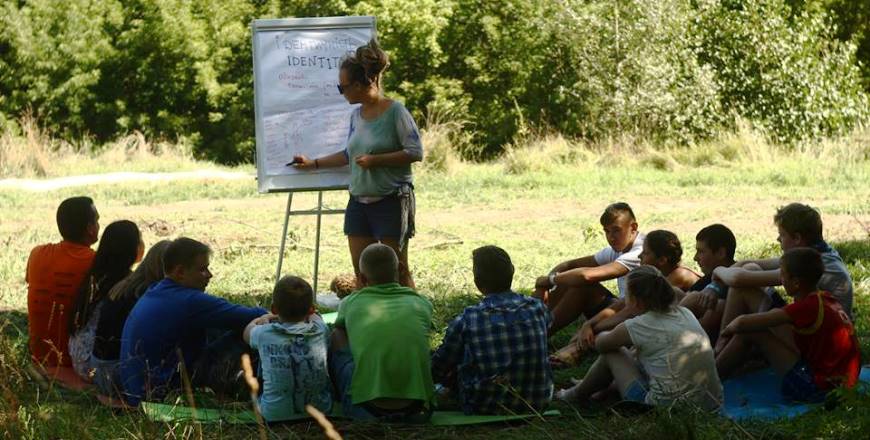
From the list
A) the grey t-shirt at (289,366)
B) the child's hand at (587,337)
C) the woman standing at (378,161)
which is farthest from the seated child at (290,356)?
the woman standing at (378,161)

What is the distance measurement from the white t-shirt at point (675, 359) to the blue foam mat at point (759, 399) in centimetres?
16

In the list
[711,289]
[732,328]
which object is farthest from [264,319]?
[711,289]

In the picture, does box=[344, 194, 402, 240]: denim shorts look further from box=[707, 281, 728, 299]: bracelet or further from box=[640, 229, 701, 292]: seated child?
box=[707, 281, 728, 299]: bracelet

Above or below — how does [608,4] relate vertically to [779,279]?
above

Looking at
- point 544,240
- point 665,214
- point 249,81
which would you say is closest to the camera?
point 544,240

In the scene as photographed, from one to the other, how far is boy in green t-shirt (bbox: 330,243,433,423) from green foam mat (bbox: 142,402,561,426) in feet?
0.43

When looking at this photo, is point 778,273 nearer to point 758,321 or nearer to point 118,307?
point 758,321

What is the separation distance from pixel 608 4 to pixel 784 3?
386 centimetres

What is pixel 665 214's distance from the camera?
515 inches

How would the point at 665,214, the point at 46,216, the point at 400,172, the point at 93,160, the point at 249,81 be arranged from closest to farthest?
the point at 400,172
the point at 665,214
the point at 46,216
the point at 93,160
the point at 249,81

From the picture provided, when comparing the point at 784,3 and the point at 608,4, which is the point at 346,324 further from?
the point at 784,3

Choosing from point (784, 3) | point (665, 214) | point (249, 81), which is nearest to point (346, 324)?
point (665, 214)

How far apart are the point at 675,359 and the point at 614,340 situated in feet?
0.90

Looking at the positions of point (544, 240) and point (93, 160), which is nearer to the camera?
point (544, 240)
